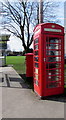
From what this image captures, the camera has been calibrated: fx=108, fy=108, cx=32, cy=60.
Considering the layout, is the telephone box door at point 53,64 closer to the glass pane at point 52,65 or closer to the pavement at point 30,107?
the glass pane at point 52,65

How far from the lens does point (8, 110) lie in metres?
2.89

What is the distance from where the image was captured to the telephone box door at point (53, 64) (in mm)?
3555

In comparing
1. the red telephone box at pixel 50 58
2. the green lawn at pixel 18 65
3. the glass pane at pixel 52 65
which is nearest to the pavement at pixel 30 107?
the red telephone box at pixel 50 58

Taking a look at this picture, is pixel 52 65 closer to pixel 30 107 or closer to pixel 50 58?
pixel 50 58

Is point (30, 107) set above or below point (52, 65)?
below

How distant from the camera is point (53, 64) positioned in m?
3.75

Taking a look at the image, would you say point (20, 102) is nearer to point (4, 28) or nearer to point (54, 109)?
point (54, 109)

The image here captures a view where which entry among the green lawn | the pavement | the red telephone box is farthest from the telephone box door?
the green lawn

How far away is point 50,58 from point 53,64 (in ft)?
0.81

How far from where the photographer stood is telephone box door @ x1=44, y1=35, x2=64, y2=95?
355 centimetres

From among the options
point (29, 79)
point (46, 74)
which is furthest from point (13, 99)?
point (29, 79)

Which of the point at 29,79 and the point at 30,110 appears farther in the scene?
the point at 29,79

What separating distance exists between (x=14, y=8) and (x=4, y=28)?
2.70m

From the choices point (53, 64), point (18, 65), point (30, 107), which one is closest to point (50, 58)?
point (53, 64)
